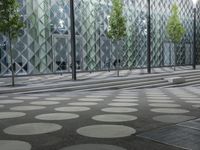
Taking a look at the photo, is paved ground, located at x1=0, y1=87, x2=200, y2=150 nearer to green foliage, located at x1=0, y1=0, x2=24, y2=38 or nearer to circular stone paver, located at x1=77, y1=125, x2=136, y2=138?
circular stone paver, located at x1=77, y1=125, x2=136, y2=138

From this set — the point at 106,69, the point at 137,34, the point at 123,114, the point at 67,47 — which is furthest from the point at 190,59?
the point at 123,114

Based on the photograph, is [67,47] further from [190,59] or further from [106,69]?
[190,59]

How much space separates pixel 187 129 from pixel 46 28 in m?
20.6

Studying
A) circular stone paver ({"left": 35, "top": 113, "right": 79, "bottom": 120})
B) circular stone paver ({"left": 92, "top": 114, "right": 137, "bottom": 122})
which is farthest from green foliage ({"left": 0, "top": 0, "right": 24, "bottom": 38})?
circular stone paver ({"left": 92, "top": 114, "right": 137, "bottom": 122})

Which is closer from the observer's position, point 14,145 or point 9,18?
point 14,145

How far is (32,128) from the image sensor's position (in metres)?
4.09

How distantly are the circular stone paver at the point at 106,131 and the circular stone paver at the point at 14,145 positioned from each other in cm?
79

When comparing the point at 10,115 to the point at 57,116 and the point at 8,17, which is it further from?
the point at 8,17

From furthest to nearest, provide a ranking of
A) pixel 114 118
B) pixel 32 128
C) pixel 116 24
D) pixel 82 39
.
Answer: pixel 82 39 → pixel 116 24 → pixel 114 118 → pixel 32 128

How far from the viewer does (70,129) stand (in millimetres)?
4035

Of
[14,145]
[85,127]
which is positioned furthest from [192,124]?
[14,145]

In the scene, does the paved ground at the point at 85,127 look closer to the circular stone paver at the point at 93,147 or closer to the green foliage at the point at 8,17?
the circular stone paver at the point at 93,147

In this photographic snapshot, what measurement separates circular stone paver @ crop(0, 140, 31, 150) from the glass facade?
1791cm

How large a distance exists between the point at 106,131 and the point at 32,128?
1.06m
